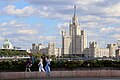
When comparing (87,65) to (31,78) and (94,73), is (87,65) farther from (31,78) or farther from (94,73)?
(31,78)

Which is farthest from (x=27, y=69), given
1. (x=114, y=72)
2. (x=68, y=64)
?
(x=114, y=72)

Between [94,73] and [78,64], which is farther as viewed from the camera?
[78,64]

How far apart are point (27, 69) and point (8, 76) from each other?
339 centimetres

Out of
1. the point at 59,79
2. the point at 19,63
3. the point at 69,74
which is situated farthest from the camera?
the point at 19,63

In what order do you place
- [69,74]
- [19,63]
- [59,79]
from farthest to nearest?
[19,63], [69,74], [59,79]

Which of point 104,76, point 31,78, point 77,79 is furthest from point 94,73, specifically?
point 31,78

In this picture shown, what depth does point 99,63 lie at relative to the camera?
35625mm

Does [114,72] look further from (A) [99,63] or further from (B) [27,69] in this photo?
(B) [27,69]

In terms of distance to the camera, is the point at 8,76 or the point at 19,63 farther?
the point at 19,63

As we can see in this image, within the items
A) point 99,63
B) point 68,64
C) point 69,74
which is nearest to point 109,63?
point 99,63

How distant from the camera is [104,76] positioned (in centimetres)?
3091

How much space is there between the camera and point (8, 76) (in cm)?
2878

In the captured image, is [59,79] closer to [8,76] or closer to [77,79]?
[77,79]

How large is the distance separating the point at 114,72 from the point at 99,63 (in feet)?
14.1
